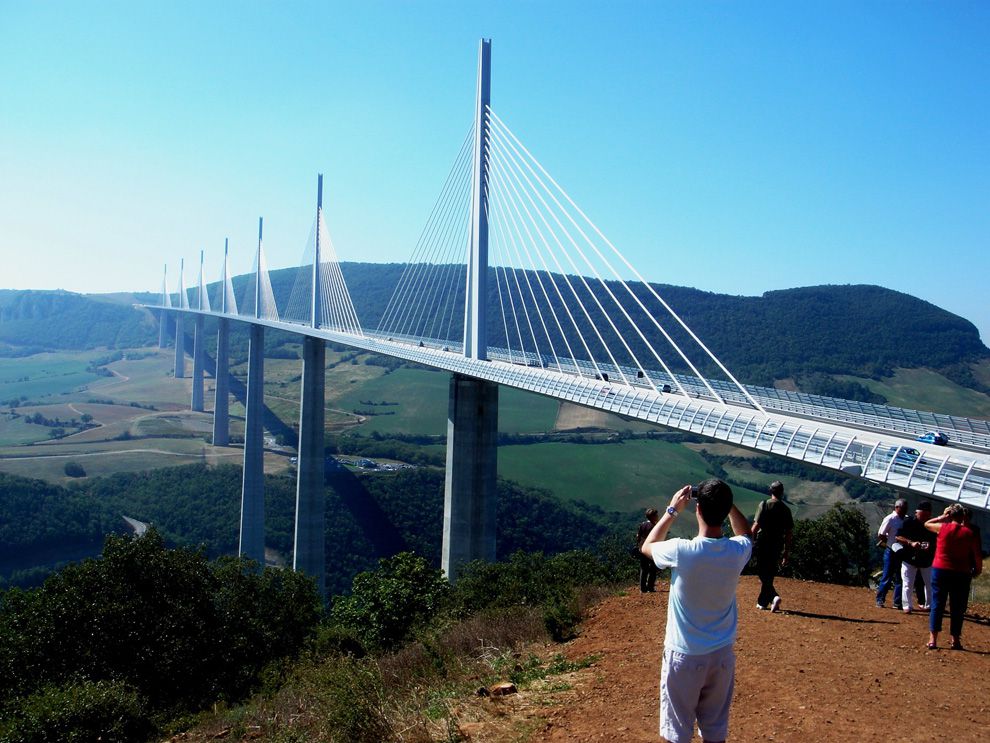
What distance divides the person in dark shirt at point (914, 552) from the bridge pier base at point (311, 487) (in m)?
33.5

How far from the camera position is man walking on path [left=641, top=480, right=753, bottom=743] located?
3.55 m

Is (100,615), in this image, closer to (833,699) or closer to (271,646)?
(271,646)

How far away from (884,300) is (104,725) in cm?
7945

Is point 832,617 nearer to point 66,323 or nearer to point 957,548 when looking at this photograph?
point 957,548

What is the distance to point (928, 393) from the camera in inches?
2402

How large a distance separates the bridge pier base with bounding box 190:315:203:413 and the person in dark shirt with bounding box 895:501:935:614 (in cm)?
8086

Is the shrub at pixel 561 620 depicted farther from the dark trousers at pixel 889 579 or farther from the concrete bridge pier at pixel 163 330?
the concrete bridge pier at pixel 163 330

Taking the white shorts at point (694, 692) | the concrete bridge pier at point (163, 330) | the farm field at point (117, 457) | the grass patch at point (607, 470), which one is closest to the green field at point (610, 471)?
the grass patch at point (607, 470)

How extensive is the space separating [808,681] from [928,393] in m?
62.9

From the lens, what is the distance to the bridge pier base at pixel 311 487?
128 ft

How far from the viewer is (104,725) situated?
859cm

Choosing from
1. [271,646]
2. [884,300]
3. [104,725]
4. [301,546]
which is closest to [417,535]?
[301,546]

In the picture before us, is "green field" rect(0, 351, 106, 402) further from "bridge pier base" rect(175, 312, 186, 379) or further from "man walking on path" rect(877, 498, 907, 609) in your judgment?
"man walking on path" rect(877, 498, 907, 609)

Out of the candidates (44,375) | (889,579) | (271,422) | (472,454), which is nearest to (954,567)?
(889,579)
